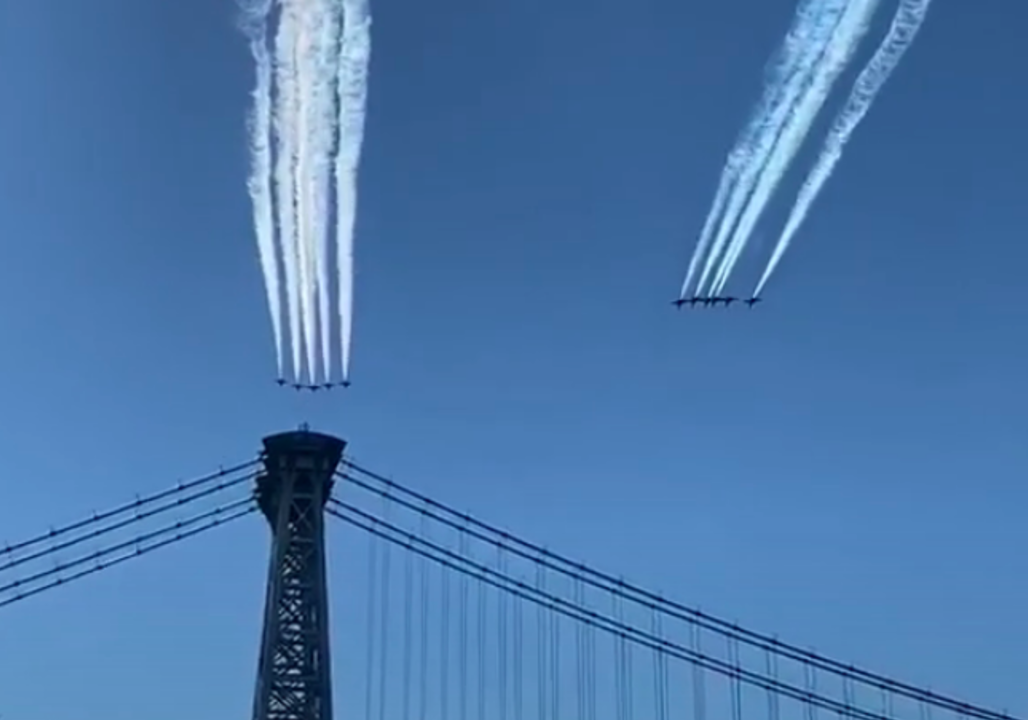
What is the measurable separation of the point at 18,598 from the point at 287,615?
18.4 m

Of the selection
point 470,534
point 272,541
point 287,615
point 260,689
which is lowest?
point 260,689

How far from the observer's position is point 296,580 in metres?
60.1

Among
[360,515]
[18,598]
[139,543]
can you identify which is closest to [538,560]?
[360,515]

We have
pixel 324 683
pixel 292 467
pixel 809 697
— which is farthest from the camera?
pixel 809 697

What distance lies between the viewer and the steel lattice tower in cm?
5716

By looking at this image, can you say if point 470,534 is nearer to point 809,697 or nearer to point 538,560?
point 538,560

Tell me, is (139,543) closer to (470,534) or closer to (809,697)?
(470,534)

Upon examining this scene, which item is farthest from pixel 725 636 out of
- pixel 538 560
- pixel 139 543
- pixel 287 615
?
pixel 139 543

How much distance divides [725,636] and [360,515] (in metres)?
23.2

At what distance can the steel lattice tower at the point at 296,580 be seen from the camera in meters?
57.2

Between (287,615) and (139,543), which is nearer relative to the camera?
(287,615)

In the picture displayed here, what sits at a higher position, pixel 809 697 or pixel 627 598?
pixel 627 598

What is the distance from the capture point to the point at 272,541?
2409 inches

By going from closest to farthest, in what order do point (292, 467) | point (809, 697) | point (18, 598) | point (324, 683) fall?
point (324, 683) → point (292, 467) → point (18, 598) → point (809, 697)
